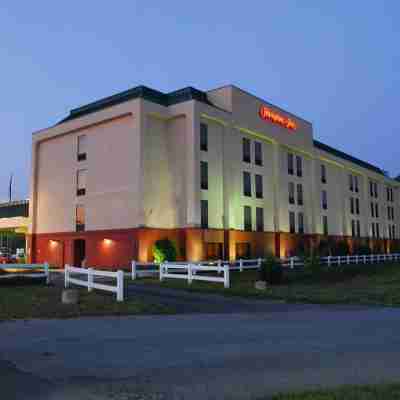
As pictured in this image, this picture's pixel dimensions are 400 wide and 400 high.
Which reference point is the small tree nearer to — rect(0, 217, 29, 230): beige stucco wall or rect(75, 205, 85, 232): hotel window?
rect(75, 205, 85, 232): hotel window

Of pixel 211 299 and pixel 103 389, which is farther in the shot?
pixel 211 299

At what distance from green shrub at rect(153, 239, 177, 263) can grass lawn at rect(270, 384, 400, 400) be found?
1060 inches

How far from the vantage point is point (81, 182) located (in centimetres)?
3816

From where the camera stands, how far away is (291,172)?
4703 centimetres

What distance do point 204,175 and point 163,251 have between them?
24.7 feet

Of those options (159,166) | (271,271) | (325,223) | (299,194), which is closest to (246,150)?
(159,166)

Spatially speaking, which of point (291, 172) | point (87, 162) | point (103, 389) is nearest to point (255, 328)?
point (103, 389)

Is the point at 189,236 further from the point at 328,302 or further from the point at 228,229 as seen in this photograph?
the point at 328,302

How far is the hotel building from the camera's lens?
33.8 meters

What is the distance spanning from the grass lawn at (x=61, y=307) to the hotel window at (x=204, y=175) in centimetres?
2002

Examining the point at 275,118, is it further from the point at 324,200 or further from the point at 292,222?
the point at 324,200

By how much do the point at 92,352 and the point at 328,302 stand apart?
11.5m

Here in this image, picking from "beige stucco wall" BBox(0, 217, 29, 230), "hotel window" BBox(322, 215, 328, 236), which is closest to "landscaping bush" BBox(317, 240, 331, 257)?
"hotel window" BBox(322, 215, 328, 236)

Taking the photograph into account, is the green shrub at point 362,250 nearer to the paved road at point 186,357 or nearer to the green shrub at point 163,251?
the green shrub at point 163,251
